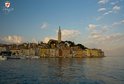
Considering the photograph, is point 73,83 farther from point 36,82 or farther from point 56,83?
point 36,82

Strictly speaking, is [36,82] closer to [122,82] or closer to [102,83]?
[102,83]

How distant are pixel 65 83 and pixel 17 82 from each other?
7.58 meters

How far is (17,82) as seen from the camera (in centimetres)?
3556

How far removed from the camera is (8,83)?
34.3 metres

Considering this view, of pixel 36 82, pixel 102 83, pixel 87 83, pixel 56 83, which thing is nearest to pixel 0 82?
pixel 36 82

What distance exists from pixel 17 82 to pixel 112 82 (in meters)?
15.8

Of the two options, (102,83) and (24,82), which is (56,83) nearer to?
(24,82)

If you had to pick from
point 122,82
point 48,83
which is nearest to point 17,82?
point 48,83

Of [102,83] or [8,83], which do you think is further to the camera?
[102,83]

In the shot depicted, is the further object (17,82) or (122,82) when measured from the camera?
(122,82)

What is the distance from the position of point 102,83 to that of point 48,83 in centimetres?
889

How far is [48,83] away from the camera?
35.5 m

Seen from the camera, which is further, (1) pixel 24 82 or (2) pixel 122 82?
(2) pixel 122 82

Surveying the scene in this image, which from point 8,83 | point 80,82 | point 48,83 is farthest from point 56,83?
point 8,83
